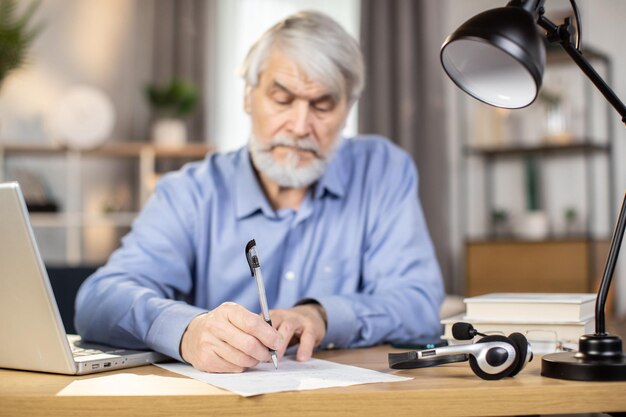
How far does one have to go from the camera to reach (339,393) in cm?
91

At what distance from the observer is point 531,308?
127cm

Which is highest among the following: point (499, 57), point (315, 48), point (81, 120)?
point (81, 120)

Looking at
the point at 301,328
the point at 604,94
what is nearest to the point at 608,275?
the point at 604,94

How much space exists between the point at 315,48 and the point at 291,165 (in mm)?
253

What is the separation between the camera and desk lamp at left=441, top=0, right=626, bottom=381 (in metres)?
0.95

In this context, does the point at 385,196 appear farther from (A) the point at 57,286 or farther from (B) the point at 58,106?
(B) the point at 58,106

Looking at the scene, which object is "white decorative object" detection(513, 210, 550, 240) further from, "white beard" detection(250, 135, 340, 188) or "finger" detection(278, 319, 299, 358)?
"finger" detection(278, 319, 299, 358)

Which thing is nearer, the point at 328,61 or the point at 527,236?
the point at 328,61

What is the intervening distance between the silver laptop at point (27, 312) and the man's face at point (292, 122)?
0.71 metres

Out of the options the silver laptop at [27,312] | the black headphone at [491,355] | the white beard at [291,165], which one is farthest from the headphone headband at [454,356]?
the white beard at [291,165]

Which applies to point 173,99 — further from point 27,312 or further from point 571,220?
point 27,312

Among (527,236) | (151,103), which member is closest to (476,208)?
(527,236)

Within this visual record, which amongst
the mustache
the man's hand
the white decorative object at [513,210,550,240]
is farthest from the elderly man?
the white decorative object at [513,210,550,240]

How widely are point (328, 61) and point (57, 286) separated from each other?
90 cm
